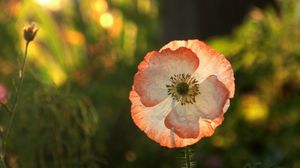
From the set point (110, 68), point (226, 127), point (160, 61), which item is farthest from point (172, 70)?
point (110, 68)

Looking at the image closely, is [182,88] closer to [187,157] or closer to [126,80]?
[187,157]

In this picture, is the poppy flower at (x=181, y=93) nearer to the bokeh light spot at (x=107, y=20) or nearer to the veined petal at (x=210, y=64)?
the veined petal at (x=210, y=64)

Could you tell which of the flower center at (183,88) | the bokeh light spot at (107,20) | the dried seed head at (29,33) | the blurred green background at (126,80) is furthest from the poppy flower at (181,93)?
the bokeh light spot at (107,20)

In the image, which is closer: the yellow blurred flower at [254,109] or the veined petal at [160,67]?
the veined petal at [160,67]

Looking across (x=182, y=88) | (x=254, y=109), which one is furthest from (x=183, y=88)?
(x=254, y=109)

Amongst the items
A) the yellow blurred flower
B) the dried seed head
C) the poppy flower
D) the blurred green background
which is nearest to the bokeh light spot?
the blurred green background

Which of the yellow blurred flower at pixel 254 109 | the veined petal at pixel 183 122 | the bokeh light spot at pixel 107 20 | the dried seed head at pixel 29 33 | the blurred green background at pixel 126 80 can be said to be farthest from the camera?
the bokeh light spot at pixel 107 20
